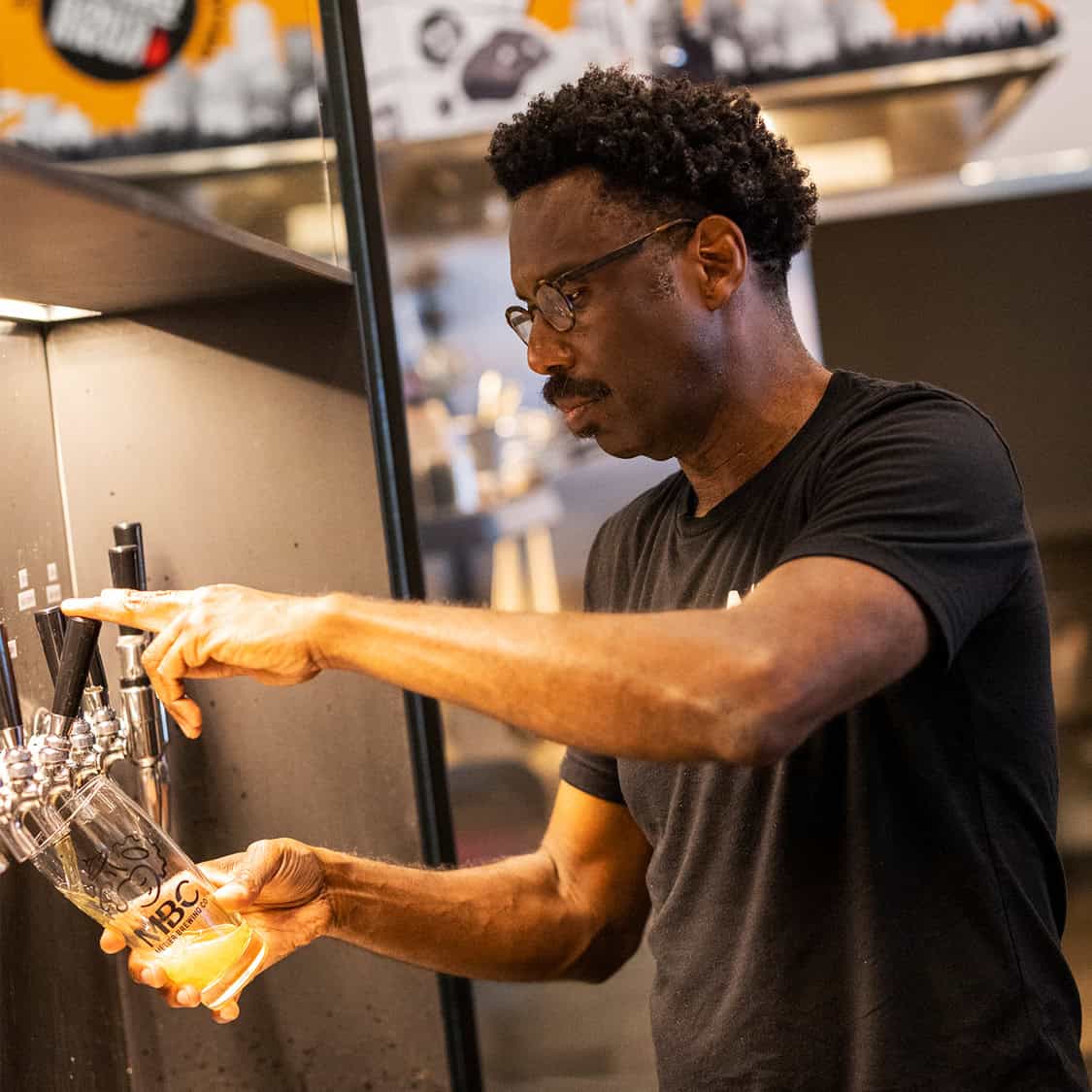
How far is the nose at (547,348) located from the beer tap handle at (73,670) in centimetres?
45

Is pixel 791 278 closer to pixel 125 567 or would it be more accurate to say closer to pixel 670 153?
pixel 670 153

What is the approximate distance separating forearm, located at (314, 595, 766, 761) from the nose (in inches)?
14.6

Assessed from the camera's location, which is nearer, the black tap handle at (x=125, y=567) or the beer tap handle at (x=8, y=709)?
the beer tap handle at (x=8, y=709)

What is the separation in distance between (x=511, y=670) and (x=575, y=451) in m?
1.96

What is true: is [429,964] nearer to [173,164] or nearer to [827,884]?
[827,884]

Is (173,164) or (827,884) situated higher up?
(173,164)

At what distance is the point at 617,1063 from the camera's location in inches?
108

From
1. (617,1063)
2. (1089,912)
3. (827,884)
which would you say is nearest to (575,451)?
(617,1063)

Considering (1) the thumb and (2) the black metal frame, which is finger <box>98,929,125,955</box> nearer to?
(1) the thumb

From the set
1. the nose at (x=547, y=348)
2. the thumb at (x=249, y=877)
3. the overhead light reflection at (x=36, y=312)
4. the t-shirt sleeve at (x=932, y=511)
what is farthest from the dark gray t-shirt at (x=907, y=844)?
the overhead light reflection at (x=36, y=312)

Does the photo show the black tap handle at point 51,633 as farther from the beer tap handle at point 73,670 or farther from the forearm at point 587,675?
the forearm at point 587,675

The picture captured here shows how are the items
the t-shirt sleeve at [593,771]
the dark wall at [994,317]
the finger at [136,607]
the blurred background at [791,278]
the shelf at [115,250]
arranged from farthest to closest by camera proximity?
the dark wall at [994,317]
the blurred background at [791,278]
the t-shirt sleeve at [593,771]
the finger at [136,607]
the shelf at [115,250]

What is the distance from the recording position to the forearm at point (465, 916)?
1.38 m

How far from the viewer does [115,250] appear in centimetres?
110
